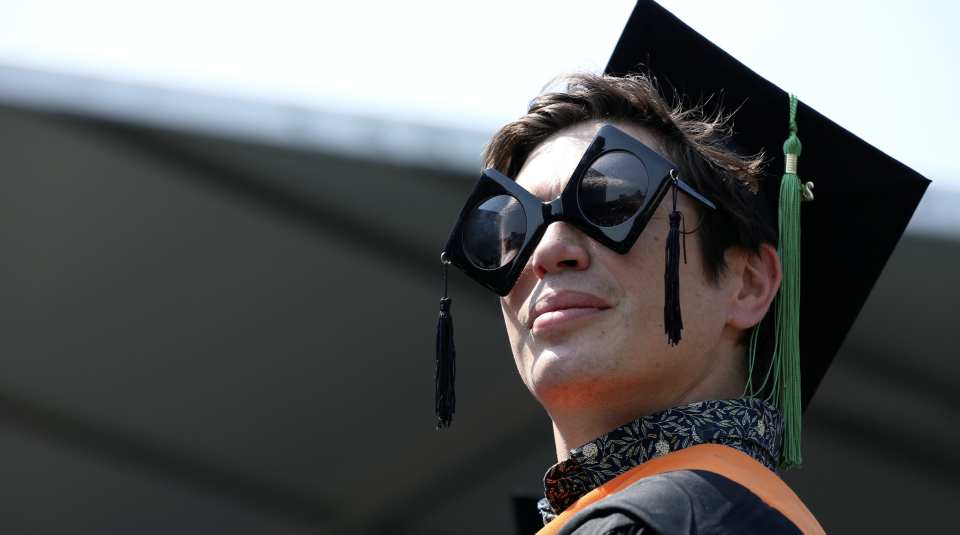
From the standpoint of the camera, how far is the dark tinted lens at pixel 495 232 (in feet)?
5.35

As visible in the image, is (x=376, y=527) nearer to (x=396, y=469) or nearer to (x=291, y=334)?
(x=396, y=469)

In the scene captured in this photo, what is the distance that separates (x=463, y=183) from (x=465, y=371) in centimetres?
114

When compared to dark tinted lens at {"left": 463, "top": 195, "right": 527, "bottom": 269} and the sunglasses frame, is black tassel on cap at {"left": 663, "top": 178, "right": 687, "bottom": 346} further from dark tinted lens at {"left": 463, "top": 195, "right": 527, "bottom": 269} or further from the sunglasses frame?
dark tinted lens at {"left": 463, "top": 195, "right": 527, "bottom": 269}

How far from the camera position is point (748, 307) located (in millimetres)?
1642

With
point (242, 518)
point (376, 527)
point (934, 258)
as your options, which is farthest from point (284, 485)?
point (934, 258)

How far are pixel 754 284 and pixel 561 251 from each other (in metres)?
0.48

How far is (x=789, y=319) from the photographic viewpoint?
168 centimetres

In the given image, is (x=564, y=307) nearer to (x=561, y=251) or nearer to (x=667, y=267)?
(x=561, y=251)

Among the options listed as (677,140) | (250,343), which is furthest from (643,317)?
(250,343)

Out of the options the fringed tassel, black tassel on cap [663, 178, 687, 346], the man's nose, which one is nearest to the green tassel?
the fringed tassel

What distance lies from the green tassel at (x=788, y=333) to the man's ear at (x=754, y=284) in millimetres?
26

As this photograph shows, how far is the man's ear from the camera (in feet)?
5.33

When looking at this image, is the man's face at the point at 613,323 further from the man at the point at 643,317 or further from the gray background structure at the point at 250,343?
the gray background structure at the point at 250,343

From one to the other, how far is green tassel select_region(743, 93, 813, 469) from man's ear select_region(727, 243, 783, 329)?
26mm
